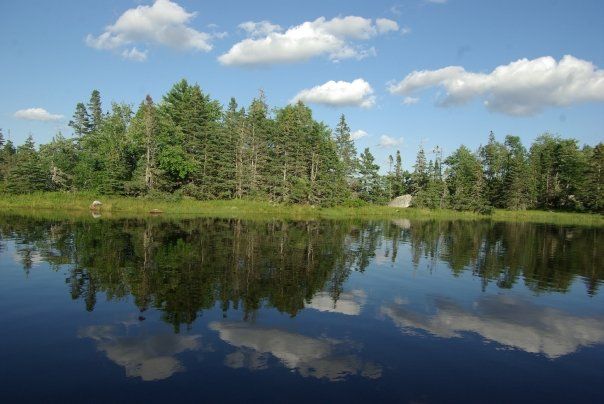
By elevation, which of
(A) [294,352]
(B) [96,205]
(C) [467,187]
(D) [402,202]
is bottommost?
(A) [294,352]

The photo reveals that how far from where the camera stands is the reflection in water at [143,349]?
31.3 ft

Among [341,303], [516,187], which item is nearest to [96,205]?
[341,303]

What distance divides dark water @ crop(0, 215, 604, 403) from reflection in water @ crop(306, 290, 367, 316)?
0.28 feet

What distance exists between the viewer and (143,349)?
10570mm

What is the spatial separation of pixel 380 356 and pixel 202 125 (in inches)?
2418

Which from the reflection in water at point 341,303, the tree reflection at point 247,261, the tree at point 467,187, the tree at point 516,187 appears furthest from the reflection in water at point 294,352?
the tree at point 516,187

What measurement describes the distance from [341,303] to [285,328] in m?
3.83

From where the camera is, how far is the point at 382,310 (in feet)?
49.5

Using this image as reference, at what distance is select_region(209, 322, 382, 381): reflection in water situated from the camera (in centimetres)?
986

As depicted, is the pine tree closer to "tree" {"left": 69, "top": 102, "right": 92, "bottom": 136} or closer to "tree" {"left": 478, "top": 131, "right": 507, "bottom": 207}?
"tree" {"left": 69, "top": 102, "right": 92, "bottom": 136}

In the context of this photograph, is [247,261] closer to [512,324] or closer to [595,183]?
[512,324]

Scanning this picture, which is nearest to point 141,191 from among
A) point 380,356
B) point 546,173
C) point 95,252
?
point 95,252

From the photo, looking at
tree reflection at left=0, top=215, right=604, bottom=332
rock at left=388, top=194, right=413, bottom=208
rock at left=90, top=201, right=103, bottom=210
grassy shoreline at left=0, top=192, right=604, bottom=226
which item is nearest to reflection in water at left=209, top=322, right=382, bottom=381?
tree reflection at left=0, top=215, right=604, bottom=332

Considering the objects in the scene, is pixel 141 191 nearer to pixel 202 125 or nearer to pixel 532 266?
pixel 202 125
